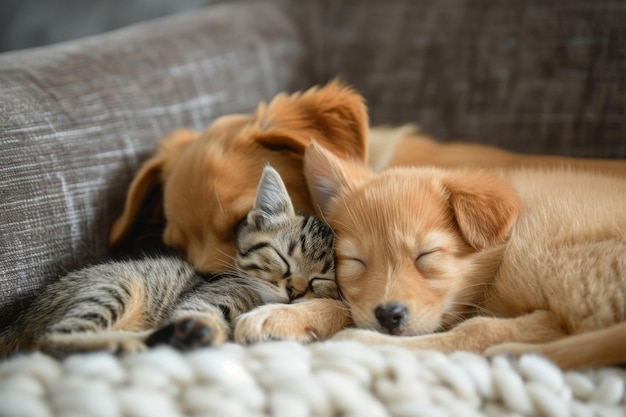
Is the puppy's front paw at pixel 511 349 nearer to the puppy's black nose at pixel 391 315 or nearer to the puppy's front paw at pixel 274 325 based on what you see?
the puppy's black nose at pixel 391 315

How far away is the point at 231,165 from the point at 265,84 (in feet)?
2.23

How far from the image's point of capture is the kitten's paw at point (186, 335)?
110 cm

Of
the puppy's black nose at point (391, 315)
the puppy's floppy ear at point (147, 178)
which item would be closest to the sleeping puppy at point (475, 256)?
the puppy's black nose at point (391, 315)

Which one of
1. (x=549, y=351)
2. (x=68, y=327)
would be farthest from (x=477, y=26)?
(x=68, y=327)

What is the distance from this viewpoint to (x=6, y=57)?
5.62 feet

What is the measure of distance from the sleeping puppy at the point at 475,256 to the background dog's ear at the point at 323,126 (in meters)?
0.13

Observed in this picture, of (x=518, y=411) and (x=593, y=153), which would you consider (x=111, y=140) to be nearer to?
(x=518, y=411)

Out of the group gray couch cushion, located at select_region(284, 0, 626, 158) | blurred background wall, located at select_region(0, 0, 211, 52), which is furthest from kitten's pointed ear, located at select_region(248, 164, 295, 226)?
blurred background wall, located at select_region(0, 0, 211, 52)

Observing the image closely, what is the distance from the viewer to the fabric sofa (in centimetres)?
151

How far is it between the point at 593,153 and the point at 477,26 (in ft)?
1.75

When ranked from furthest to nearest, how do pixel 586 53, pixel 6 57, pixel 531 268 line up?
1. pixel 586 53
2. pixel 6 57
3. pixel 531 268

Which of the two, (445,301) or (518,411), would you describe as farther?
(445,301)

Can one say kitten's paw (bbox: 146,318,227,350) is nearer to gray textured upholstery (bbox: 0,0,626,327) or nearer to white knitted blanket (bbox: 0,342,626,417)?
white knitted blanket (bbox: 0,342,626,417)

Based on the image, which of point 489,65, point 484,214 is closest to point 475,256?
point 484,214
